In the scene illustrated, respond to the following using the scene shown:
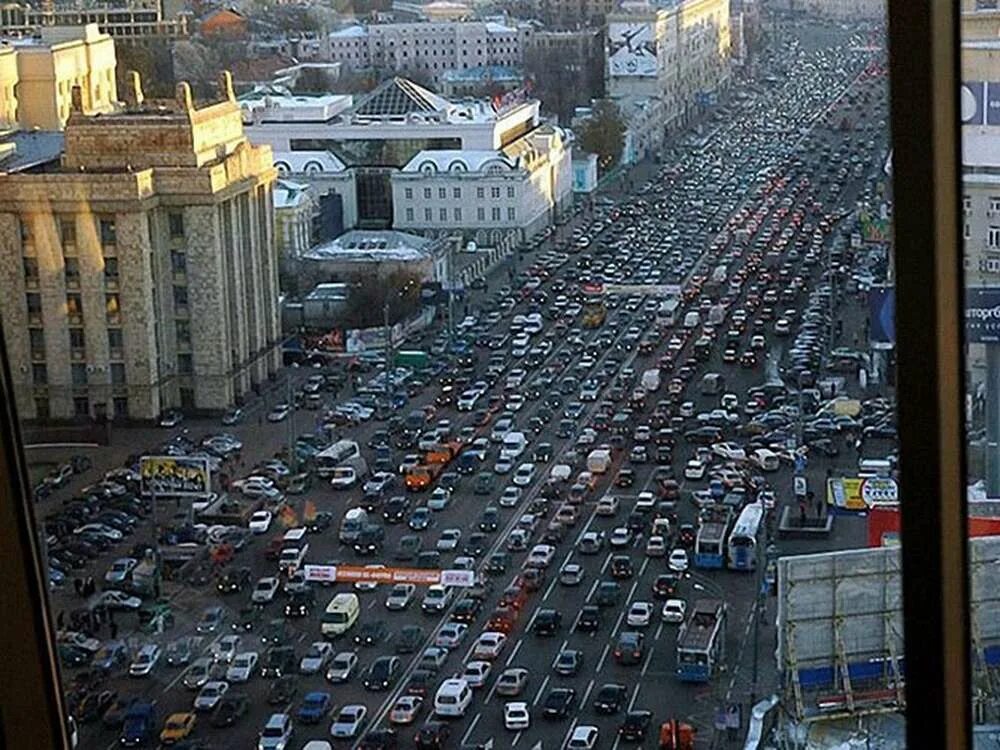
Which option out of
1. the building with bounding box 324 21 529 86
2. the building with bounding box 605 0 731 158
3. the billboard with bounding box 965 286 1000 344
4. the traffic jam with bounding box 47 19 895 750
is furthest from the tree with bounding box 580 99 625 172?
the billboard with bounding box 965 286 1000 344

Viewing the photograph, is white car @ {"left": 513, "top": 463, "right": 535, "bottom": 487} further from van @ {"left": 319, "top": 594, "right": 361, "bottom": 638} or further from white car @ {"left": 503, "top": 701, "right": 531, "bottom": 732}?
white car @ {"left": 503, "top": 701, "right": 531, "bottom": 732}

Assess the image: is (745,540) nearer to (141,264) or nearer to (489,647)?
(489,647)

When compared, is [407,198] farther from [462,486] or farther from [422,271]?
[462,486]

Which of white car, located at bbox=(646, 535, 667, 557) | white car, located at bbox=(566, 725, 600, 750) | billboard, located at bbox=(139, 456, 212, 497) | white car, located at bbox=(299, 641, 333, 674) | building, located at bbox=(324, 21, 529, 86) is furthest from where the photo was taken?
building, located at bbox=(324, 21, 529, 86)

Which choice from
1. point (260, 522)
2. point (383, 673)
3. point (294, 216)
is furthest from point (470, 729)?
point (294, 216)

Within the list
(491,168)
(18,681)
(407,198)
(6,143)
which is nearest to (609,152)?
(491,168)
